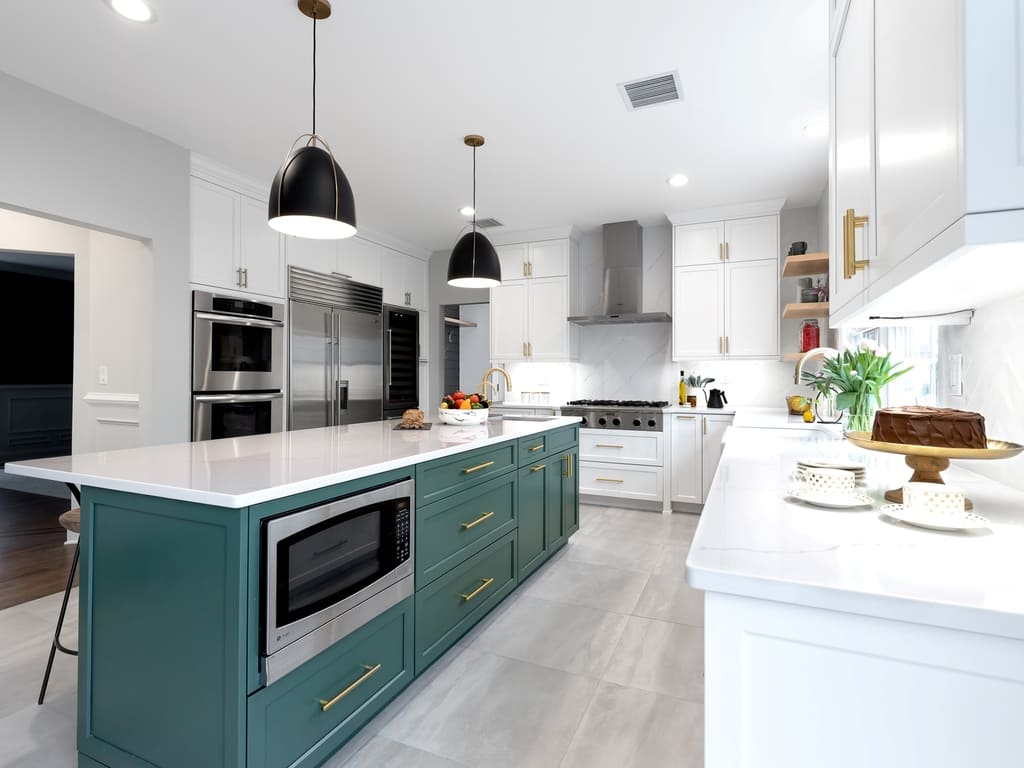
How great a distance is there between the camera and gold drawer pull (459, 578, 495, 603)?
2369 mm

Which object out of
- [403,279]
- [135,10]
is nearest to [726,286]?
[403,279]

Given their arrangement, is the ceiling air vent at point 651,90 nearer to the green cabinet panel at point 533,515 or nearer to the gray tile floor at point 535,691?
the green cabinet panel at point 533,515

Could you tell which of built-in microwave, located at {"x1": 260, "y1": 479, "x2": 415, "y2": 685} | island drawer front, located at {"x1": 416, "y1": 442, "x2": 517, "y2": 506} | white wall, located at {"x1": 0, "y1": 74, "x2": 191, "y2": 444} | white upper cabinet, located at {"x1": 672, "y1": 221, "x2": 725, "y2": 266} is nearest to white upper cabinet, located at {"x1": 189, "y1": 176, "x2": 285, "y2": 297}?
white wall, located at {"x1": 0, "y1": 74, "x2": 191, "y2": 444}

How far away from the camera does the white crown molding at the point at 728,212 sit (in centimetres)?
455

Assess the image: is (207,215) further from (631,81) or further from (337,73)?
(631,81)

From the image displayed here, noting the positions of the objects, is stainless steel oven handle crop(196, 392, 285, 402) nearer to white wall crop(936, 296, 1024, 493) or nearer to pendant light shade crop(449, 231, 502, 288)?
pendant light shade crop(449, 231, 502, 288)

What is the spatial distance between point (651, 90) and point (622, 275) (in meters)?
2.36

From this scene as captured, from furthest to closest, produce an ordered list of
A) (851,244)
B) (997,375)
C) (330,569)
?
(330,569) < (997,375) < (851,244)

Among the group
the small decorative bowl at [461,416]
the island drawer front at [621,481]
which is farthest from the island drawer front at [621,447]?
the small decorative bowl at [461,416]

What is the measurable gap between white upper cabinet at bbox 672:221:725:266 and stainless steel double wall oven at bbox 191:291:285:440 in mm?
3448

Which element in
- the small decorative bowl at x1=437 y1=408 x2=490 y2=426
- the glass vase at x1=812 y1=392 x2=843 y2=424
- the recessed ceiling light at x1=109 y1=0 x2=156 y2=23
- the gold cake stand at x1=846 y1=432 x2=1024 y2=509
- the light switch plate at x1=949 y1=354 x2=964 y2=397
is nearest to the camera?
the gold cake stand at x1=846 y1=432 x2=1024 y2=509

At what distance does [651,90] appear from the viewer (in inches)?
113

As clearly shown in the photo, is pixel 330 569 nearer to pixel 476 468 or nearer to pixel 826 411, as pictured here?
pixel 476 468

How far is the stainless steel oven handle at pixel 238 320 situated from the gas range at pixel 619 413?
→ 2602 mm
